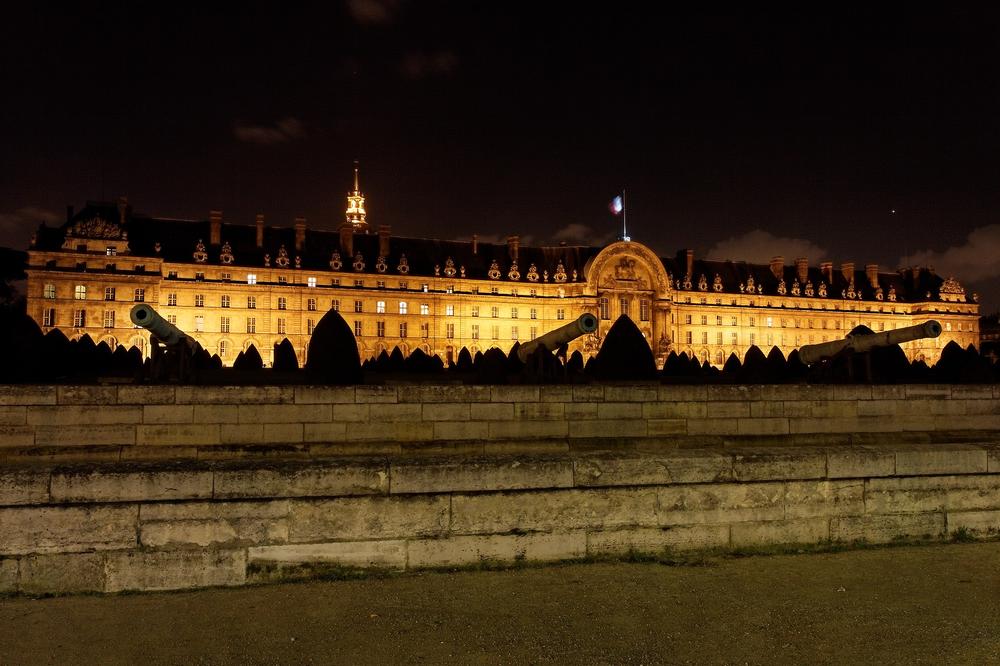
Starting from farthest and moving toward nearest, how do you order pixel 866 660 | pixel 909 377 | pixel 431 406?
1. pixel 909 377
2. pixel 431 406
3. pixel 866 660

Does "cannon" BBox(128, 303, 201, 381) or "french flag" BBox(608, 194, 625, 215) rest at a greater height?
"french flag" BBox(608, 194, 625, 215)

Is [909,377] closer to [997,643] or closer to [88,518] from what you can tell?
[997,643]

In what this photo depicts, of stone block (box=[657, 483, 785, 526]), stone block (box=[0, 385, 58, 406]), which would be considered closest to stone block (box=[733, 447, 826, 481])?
stone block (box=[657, 483, 785, 526])

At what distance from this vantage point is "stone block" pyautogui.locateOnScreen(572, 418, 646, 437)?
44.3ft

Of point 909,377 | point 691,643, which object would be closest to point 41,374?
point 691,643

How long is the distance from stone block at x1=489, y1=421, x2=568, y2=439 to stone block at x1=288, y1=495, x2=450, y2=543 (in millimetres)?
6964

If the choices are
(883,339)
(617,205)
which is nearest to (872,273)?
(617,205)

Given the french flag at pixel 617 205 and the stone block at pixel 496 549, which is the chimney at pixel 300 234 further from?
the stone block at pixel 496 549

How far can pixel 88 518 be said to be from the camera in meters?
5.85

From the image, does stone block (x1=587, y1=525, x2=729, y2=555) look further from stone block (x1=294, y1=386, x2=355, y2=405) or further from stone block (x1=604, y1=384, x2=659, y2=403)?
stone block (x1=604, y1=384, x2=659, y2=403)

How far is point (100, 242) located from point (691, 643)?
7883 centimetres

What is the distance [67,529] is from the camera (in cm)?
582

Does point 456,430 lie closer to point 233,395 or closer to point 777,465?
point 233,395

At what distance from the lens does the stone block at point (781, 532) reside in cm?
700
